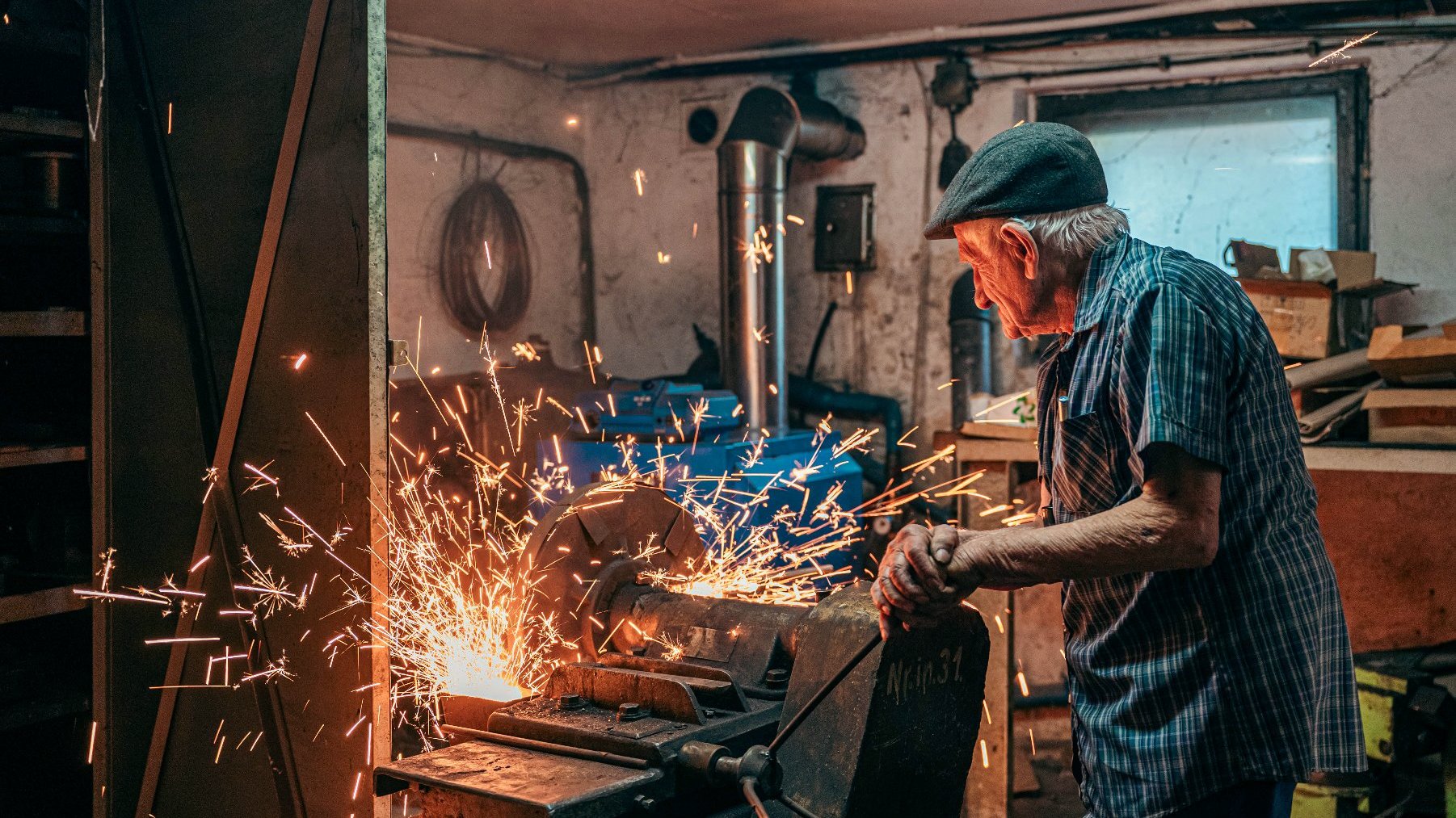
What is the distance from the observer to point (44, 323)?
306 centimetres

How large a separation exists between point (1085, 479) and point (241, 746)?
232 cm

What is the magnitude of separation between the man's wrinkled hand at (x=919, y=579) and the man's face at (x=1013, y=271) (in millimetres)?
392

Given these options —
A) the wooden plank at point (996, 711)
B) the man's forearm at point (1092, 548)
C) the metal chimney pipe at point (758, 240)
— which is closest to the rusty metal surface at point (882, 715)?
the man's forearm at point (1092, 548)

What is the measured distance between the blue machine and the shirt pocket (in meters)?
2.74

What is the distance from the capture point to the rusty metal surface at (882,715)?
6.20 feet

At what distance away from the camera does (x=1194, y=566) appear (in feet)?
5.25

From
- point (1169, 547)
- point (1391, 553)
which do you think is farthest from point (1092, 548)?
point (1391, 553)

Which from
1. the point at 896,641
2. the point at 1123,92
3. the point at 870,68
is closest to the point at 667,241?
the point at 870,68

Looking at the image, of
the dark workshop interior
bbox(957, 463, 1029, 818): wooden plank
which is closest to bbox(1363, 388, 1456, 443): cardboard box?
the dark workshop interior

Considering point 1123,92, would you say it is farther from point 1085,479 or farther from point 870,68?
point 1085,479

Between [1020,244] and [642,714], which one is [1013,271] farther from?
[642,714]

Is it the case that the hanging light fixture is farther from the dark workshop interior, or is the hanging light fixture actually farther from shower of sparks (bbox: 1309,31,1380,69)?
shower of sparks (bbox: 1309,31,1380,69)

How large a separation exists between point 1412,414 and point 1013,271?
2.27 meters

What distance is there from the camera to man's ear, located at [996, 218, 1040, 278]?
5.98 ft
